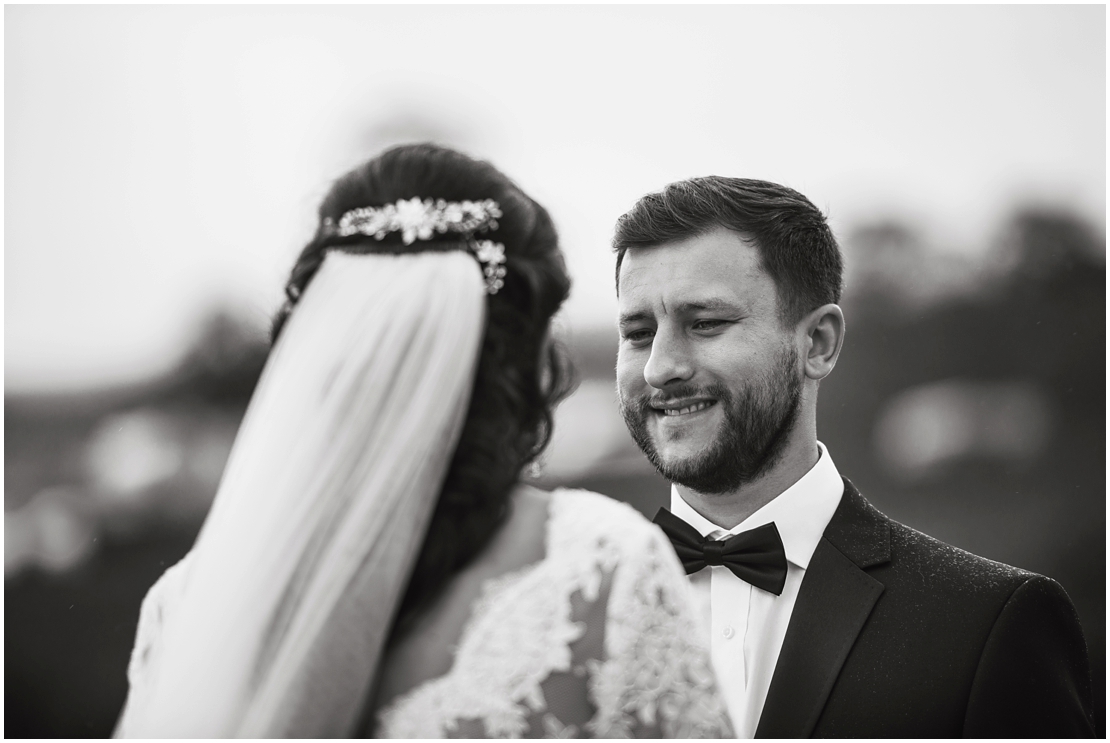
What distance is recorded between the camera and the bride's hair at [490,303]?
1.46m

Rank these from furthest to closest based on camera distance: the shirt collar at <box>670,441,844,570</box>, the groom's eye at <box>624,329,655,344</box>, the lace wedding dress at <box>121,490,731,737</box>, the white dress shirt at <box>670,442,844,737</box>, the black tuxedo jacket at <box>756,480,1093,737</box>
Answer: the groom's eye at <box>624,329,655,344</box> < the shirt collar at <box>670,441,844,570</box> < the white dress shirt at <box>670,442,844,737</box> < the black tuxedo jacket at <box>756,480,1093,737</box> < the lace wedding dress at <box>121,490,731,737</box>

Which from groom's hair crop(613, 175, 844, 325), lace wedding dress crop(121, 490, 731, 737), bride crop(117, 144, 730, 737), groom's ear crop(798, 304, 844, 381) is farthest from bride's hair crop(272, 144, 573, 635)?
groom's ear crop(798, 304, 844, 381)

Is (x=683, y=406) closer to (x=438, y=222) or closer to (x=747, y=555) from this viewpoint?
(x=747, y=555)

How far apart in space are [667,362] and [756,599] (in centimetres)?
57

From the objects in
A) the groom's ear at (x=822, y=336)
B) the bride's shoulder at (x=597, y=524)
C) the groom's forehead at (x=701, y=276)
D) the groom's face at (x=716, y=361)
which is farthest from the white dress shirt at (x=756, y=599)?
the bride's shoulder at (x=597, y=524)

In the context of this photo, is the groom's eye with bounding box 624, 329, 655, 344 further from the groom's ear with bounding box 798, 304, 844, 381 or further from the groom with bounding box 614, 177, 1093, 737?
the groom's ear with bounding box 798, 304, 844, 381

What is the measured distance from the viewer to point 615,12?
8.01 ft

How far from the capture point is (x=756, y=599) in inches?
79.7

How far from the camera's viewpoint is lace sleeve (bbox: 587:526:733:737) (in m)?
1.32

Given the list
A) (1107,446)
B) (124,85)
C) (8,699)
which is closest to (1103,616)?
(1107,446)

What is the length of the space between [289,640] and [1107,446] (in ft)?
7.26

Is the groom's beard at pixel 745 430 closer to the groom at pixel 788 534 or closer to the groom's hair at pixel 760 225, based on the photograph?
the groom at pixel 788 534

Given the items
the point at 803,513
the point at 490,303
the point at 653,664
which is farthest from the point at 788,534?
the point at 490,303

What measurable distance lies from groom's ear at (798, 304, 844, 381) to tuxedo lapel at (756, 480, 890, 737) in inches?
14.2
